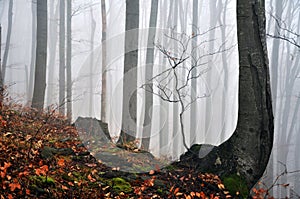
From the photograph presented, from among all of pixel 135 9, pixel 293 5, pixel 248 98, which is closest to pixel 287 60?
pixel 293 5

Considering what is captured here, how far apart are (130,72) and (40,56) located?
173 inches

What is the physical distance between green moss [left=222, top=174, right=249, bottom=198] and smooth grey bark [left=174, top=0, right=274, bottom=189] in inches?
2.8

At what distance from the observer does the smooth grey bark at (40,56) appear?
1005 cm

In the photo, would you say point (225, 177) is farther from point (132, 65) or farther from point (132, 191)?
point (132, 65)

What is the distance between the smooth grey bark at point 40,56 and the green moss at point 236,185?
7544 mm

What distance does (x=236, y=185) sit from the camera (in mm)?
4535

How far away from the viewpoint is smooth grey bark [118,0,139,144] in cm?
725

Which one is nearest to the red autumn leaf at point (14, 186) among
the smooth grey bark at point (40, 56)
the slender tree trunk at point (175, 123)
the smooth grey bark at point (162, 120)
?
the smooth grey bark at point (40, 56)

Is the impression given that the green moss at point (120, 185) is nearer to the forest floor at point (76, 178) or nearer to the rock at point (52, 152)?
the forest floor at point (76, 178)

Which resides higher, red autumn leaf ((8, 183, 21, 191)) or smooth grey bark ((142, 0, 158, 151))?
smooth grey bark ((142, 0, 158, 151))

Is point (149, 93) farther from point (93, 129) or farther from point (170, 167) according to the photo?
point (170, 167)

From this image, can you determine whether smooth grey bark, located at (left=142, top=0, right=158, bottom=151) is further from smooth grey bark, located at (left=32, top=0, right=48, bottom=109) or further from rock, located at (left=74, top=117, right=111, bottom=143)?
smooth grey bark, located at (left=32, top=0, right=48, bottom=109)

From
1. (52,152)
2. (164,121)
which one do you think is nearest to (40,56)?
(164,121)

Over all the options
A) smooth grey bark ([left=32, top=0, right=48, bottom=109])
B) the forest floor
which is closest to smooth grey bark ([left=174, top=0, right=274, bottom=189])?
the forest floor
